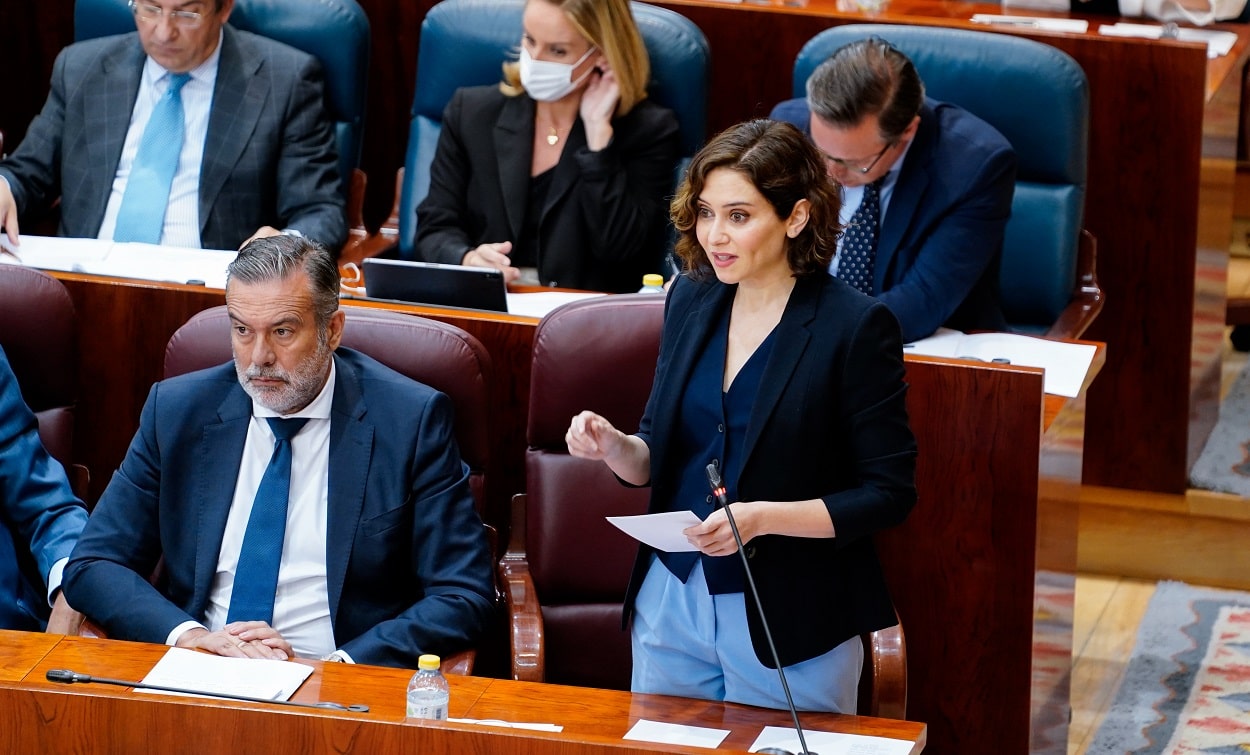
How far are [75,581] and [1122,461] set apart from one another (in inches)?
81.9

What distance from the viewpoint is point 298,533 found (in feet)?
7.51

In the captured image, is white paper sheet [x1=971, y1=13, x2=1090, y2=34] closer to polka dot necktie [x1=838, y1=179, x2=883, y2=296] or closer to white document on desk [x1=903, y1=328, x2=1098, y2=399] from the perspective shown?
polka dot necktie [x1=838, y1=179, x2=883, y2=296]

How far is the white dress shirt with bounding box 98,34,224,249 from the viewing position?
334 cm

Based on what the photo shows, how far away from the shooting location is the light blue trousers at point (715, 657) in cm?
198

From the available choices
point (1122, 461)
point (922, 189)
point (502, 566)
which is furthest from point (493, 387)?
point (1122, 461)

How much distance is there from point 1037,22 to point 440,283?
1.49 m

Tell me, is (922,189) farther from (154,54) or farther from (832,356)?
(154,54)

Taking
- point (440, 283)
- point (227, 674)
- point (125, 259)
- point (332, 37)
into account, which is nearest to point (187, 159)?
point (332, 37)

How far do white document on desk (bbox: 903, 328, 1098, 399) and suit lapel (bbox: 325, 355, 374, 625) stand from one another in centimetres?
77

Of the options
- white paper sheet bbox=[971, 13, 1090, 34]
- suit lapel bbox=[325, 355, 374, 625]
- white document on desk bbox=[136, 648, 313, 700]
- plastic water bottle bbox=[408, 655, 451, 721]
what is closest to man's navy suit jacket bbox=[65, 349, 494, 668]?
suit lapel bbox=[325, 355, 374, 625]

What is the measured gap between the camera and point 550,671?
96.5 inches

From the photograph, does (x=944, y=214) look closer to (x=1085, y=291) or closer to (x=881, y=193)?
(x=881, y=193)

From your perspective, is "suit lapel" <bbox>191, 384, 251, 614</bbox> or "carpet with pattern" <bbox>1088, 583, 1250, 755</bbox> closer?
"suit lapel" <bbox>191, 384, 251, 614</bbox>

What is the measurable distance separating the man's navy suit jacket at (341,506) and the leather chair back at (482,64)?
1.11 metres
